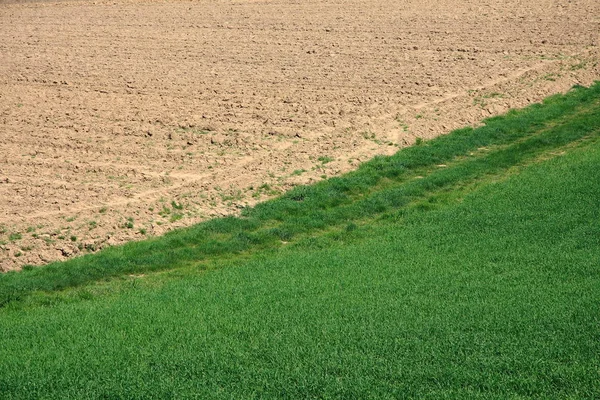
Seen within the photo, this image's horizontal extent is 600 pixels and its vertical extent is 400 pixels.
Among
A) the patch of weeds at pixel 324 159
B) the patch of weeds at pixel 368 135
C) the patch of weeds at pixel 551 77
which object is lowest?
the patch of weeds at pixel 324 159

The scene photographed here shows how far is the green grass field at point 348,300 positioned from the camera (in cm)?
1036

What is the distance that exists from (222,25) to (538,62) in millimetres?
12428

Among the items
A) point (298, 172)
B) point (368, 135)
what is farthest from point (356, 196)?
point (368, 135)

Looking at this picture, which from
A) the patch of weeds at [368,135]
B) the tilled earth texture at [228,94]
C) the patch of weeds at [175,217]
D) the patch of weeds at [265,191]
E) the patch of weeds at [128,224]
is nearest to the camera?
the patch of weeds at [128,224]

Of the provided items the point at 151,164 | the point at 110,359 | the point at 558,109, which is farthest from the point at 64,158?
the point at 558,109

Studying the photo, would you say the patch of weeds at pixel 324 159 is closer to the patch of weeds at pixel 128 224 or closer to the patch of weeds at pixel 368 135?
the patch of weeds at pixel 368 135

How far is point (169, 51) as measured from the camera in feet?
97.2

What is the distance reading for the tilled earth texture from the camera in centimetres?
1745

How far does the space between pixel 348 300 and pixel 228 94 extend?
12.9 meters

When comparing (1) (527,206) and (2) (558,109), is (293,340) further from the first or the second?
(2) (558,109)

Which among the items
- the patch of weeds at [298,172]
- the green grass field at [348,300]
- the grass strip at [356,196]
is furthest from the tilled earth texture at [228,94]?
the green grass field at [348,300]

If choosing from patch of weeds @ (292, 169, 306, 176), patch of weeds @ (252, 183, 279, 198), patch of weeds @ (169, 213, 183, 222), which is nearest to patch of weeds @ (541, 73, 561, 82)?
patch of weeds @ (292, 169, 306, 176)

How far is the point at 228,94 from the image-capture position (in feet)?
80.1

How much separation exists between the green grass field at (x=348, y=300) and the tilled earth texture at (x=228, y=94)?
137 centimetres
